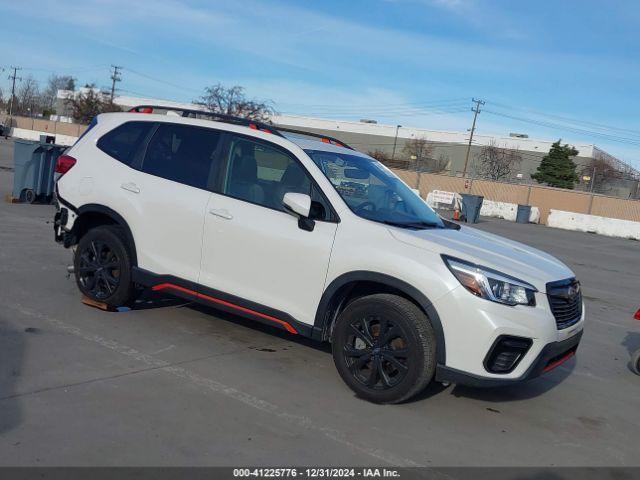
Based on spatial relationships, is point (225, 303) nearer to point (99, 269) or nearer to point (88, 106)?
point (99, 269)

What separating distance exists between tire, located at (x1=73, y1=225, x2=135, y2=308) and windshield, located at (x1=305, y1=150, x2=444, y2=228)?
2.08 metres

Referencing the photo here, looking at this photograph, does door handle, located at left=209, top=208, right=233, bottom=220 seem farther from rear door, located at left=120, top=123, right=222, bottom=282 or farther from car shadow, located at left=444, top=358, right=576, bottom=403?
car shadow, located at left=444, top=358, right=576, bottom=403

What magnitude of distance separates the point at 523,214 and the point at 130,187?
32.8 m

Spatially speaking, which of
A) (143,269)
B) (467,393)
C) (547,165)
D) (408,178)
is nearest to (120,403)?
(143,269)

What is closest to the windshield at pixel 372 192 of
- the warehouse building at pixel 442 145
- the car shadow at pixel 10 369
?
the car shadow at pixel 10 369

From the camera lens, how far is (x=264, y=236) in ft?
17.5

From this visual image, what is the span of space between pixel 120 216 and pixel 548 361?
393 cm

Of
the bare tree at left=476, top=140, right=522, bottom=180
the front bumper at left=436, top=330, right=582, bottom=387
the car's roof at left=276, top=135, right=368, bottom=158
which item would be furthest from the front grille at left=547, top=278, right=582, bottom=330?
the bare tree at left=476, top=140, right=522, bottom=180

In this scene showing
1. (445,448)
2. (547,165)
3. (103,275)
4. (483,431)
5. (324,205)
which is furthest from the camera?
(547,165)

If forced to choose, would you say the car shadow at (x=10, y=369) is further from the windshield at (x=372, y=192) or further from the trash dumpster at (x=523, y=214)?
the trash dumpster at (x=523, y=214)

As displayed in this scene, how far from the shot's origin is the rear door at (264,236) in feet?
16.9

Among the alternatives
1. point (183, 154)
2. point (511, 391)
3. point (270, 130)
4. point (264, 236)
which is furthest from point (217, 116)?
point (511, 391)

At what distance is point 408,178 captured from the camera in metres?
44.8

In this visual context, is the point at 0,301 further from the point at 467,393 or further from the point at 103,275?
the point at 467,393
